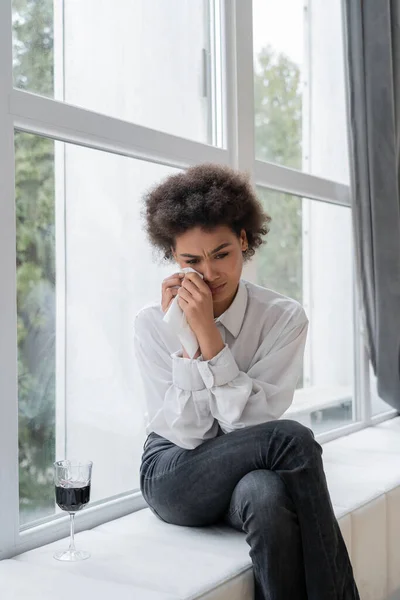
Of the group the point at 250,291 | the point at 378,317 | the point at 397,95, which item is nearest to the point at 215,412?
the point at 250,291

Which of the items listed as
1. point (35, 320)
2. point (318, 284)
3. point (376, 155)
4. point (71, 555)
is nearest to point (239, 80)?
point (376, 155)

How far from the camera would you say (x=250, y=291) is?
Answer: 2.05 m

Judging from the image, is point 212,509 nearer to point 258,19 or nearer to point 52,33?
point 52,33

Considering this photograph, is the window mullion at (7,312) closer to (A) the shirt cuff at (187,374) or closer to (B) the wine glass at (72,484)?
(B) the wine glass at (72,484)

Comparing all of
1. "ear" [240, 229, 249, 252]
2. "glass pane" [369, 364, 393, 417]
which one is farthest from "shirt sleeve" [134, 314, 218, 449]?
"glass pane" [369, 364, 393, 417]

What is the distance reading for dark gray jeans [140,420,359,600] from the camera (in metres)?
1.52

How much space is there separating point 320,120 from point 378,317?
948 millimetres

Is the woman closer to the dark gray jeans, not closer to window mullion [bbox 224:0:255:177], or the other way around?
the dark gray jeans

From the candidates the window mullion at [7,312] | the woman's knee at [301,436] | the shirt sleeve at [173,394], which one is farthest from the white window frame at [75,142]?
the woman's knee at [301,436]

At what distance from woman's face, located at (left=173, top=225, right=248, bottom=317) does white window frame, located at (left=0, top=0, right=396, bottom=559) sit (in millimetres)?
362

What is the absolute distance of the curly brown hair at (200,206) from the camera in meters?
1.85

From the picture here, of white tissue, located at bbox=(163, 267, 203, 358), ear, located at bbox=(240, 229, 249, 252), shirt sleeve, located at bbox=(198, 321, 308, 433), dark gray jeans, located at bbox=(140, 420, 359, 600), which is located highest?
ear, located at bbox=(240, 229, 249, 252)

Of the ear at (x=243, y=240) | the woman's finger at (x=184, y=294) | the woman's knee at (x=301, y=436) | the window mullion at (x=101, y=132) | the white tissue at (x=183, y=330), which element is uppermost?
the window mullion at (x=101, y=132)

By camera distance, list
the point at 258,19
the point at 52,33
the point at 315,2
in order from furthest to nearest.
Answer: the point at 315,2
the point at 258,19
the point at 52,33
